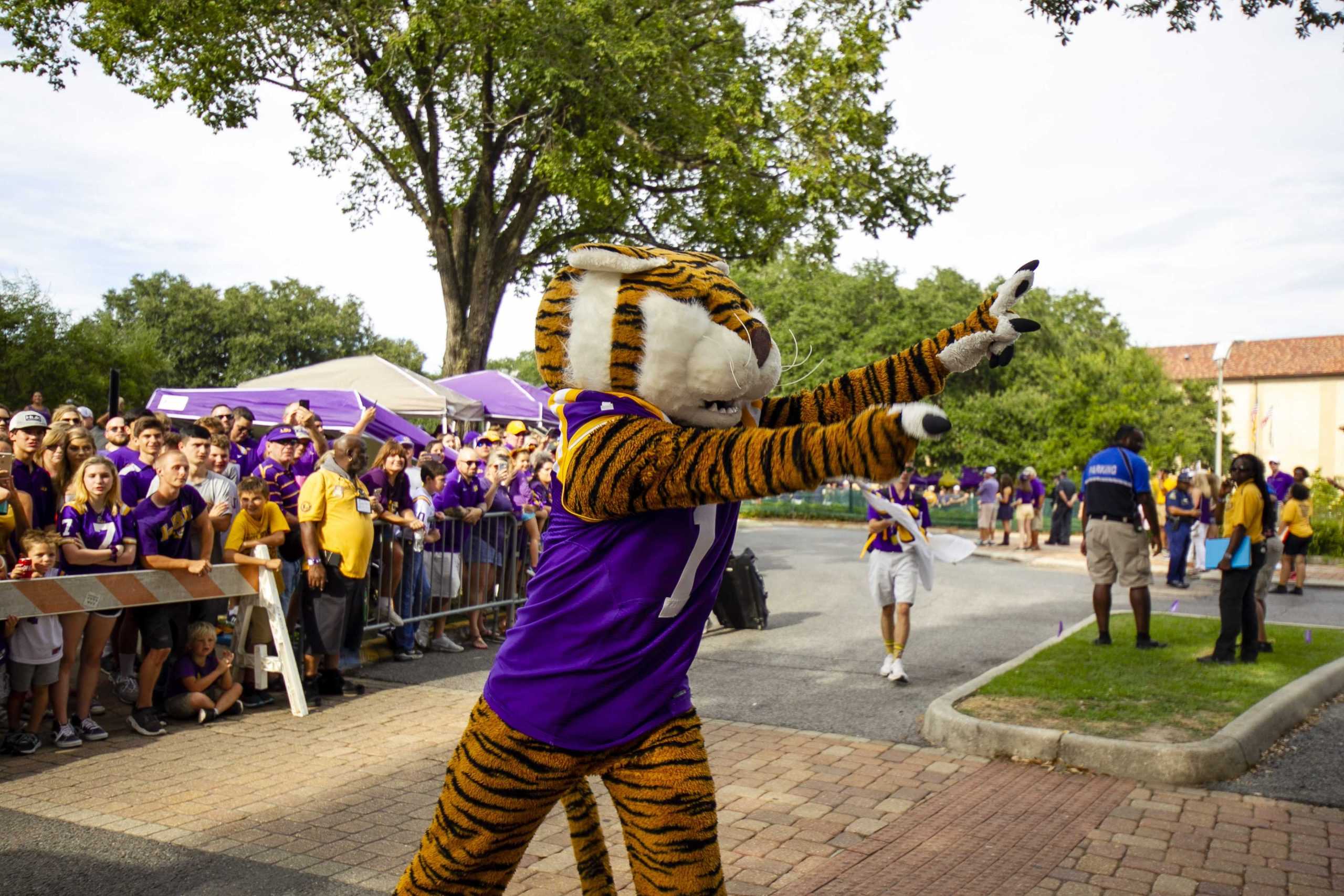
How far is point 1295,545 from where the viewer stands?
48.5 feet

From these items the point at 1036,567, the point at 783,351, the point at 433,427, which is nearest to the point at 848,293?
the point at 433,427

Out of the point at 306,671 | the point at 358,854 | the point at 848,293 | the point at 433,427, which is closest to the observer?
the point at 358,854

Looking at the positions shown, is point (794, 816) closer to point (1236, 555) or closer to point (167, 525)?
point (167, 525)

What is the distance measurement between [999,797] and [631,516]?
12.2ft

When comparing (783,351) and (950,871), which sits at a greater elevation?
(783,351)

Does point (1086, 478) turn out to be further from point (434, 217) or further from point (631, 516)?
point (434, 217)

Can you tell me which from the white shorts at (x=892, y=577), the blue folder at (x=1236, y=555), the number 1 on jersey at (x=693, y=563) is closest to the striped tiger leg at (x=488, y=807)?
the number 1 on jersey at (x=693, y=563)

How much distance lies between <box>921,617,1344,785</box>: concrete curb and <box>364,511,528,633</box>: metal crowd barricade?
3.33m

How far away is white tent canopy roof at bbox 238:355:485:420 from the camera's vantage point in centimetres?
1398

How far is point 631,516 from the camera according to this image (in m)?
2.63

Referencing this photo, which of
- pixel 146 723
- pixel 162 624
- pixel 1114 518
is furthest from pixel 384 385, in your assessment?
pixel 1114 518

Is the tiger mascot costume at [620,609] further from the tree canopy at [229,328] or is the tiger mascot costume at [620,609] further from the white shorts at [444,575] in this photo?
the tree canopy at [229,328]

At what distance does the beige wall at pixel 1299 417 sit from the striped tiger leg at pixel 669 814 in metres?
71.1

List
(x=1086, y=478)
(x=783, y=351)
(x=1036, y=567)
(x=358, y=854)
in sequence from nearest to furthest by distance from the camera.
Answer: (x=783, y=351), (x=358, y=854), (x=1086, y=478), (x=1036, y=567)
